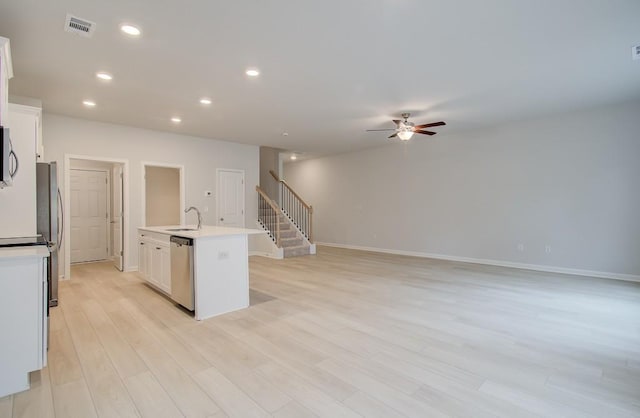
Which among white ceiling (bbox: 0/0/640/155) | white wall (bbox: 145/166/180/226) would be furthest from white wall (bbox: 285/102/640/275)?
white wall (bbox: 145/166/180/226)

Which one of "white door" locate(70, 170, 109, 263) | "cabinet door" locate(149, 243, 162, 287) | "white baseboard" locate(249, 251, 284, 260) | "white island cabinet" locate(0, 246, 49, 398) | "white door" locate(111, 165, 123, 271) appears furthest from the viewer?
"white baseboard" locate(249, 251, 284, 260)

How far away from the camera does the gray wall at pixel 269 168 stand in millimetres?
9109

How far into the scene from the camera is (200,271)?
11.8 feet

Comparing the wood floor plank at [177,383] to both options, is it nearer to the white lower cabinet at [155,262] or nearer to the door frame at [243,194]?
the white lower cabinet at [155,262]

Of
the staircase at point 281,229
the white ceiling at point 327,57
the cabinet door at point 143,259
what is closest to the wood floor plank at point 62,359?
the cabinet door at point 143,259

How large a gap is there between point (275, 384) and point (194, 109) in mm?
4568

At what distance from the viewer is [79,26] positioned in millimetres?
2848

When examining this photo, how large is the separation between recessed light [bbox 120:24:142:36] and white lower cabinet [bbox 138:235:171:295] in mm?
2478

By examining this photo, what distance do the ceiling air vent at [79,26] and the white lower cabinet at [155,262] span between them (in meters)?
2.48

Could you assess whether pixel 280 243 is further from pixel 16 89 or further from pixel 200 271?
pixel 16 89

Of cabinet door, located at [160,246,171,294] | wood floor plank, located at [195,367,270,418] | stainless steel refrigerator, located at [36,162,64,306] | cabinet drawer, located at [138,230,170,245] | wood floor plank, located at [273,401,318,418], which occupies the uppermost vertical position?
stainless steel refrigerator, located at [36,162,64,306]

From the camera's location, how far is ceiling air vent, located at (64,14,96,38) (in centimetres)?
276

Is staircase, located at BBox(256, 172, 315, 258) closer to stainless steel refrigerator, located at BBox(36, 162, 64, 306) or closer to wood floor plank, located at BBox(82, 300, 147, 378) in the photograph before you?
wood floor plank, located at BBox(82, 300, 147, 378)

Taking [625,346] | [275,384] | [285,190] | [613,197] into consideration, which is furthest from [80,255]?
[613,197]
